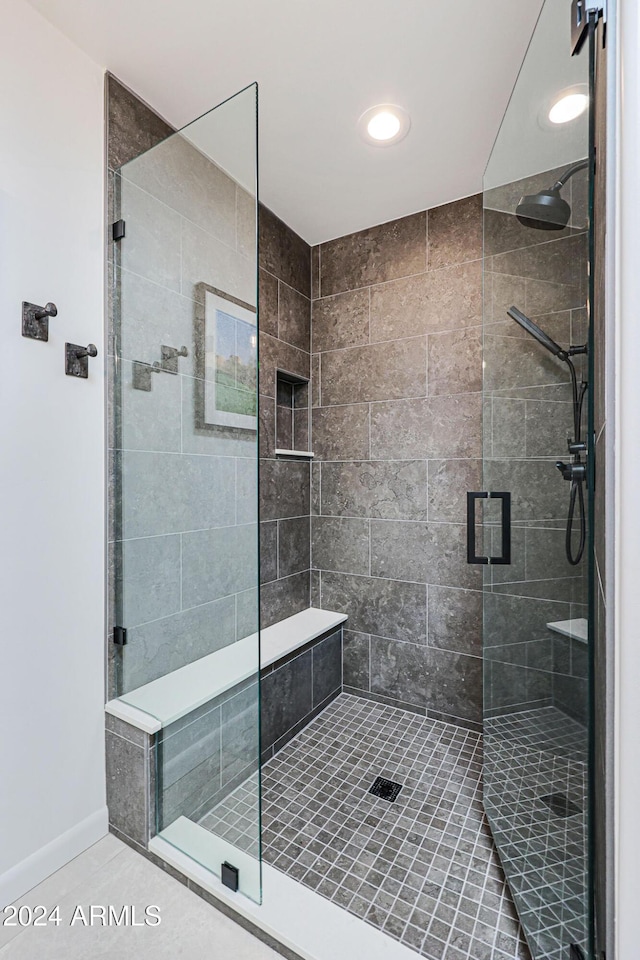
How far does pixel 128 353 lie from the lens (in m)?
1.56

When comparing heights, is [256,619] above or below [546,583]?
below

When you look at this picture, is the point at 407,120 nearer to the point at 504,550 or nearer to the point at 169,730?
the point at 504,550

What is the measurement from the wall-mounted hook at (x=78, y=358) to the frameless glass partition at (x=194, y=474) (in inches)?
4.6

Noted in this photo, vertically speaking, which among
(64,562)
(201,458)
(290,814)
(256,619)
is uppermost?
(201,458)

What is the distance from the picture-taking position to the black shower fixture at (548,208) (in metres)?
0.88

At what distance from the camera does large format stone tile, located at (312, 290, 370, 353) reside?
99.7 inches

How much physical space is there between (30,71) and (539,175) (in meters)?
1.49

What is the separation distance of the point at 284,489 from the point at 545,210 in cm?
176

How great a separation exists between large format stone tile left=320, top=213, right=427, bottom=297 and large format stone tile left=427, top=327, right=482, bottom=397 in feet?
1.37

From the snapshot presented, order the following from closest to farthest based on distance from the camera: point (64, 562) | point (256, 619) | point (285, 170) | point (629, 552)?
point (629, 552) → point (256, 619) → point (64, 562) → point (285, 170)

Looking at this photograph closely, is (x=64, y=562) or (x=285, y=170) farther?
(x=285, y=170)

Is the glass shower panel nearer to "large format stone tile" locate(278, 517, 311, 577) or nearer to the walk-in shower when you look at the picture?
the walk-in shower

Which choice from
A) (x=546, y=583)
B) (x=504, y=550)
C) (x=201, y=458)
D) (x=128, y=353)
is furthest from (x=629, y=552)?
(x=128, y=353)

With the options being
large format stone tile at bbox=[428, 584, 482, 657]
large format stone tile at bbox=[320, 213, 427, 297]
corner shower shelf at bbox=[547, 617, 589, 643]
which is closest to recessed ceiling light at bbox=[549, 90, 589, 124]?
corner shower shelf at bbox=[547, 617, 589, 643]
